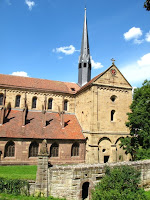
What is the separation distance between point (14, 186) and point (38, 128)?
36.1 feet

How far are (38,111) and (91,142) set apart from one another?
10536 millimetres

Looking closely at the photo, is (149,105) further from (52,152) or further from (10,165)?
(10,165)

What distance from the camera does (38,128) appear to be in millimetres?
23531

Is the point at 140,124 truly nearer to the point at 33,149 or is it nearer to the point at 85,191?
the point at 85,191

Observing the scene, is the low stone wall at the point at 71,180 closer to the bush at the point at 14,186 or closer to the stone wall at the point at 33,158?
the bush at the point at 14,186

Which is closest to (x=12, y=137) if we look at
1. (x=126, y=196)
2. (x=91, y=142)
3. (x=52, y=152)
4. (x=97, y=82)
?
(x=52, y=152)

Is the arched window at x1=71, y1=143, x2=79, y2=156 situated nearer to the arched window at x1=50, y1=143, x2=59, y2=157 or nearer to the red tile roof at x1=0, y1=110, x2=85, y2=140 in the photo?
the red tile roof at x1=0, y1=110, x2=85, y2=140

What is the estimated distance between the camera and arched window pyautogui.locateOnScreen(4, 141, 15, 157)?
2112 cm

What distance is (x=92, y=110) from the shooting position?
23.1 meters

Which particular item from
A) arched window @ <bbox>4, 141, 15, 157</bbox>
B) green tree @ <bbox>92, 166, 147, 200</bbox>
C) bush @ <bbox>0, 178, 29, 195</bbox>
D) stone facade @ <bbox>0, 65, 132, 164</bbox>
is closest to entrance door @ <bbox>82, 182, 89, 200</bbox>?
green tree @ <bbox>92, 166, 147, 200</bbox>

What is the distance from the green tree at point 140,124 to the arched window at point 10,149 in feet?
47.0

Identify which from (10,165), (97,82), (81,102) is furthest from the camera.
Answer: (81,102)

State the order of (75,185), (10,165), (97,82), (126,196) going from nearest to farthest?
(126,196) < (75,185) < (10,165) < (97,82)

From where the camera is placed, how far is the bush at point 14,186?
12.7 meters
